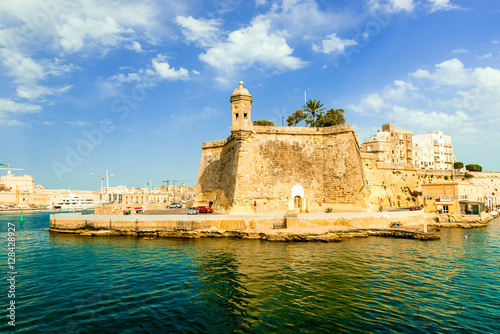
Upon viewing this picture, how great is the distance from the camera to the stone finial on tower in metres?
29.7

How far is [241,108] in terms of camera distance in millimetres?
29656

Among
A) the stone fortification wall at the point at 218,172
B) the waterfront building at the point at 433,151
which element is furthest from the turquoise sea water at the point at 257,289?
the waterfront building at the point at 433,151

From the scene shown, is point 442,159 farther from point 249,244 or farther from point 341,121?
point 249,244

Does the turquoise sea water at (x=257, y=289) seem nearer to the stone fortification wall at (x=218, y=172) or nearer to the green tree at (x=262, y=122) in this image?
the stone fortification wall at (x=218, y=172)

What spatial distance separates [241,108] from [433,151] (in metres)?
59.8

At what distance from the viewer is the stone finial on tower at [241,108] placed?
1169 inches

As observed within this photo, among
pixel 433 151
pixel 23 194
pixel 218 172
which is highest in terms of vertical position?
pixel 433 151

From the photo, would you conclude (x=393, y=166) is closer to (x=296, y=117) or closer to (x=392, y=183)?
(x=392, y=183)

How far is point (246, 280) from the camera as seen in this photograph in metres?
12.8

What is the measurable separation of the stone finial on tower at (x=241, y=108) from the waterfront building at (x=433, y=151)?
51629 millimetres

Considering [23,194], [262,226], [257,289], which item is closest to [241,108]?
[262,226]

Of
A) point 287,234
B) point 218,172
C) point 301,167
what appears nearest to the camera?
point 287,234

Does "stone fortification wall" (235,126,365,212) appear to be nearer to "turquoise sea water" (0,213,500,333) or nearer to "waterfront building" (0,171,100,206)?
"turquoise sea water" (0,213,500,333)

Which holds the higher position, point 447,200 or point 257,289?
point 447,200
